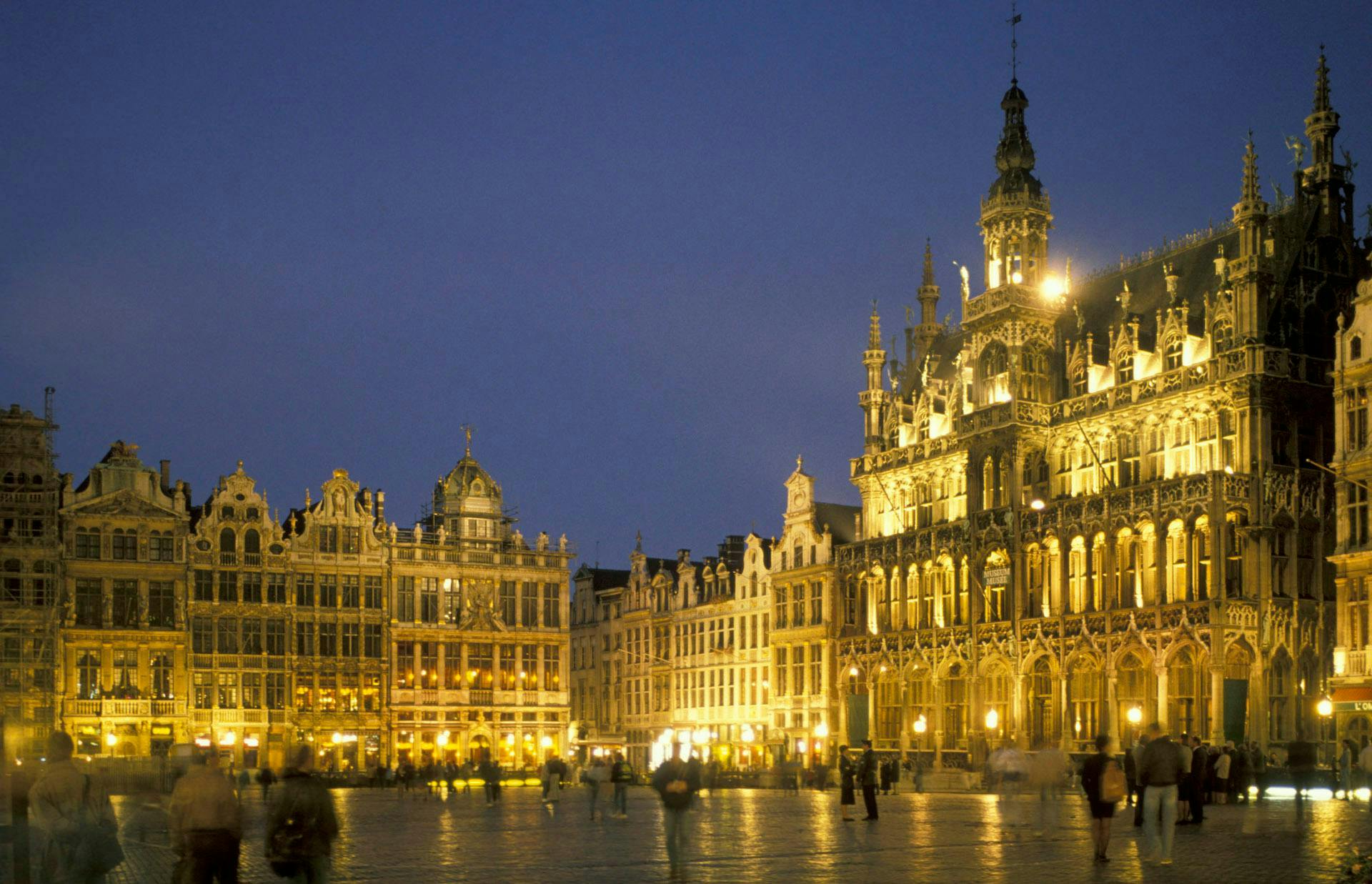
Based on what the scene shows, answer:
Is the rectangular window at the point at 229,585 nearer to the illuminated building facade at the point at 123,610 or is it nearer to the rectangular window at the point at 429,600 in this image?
the illuminated building facade at the point at 123,610

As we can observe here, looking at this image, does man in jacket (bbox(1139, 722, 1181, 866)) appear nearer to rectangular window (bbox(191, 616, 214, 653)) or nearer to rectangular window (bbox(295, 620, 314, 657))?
rectangular window (bbox(191, 616, 214, 653))

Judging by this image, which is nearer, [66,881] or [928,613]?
[66,881]

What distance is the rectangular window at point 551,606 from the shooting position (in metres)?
95.2

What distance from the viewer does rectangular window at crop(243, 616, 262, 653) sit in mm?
86250

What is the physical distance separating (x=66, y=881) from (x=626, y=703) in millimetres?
87259

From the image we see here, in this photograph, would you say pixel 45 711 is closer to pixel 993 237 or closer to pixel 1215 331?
pixel 993 237

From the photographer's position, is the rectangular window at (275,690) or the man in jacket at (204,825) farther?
the rectangular window at (275,690)

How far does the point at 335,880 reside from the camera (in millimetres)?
23312

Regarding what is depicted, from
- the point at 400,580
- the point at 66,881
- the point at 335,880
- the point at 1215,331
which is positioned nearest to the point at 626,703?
the point at 400,580

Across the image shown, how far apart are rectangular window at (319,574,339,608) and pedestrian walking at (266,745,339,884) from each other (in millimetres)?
74545

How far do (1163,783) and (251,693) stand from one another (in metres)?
68.7

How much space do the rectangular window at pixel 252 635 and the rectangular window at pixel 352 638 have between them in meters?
4.45

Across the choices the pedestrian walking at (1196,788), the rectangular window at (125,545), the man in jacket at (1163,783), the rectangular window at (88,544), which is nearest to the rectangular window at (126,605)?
the rectangular window at (125,545)

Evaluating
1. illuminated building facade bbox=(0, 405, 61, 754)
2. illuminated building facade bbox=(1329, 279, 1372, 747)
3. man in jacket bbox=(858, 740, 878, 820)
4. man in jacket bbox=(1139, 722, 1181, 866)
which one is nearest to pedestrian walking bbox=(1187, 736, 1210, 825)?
man in jacket bbox=(858, 740, 878, 820)
